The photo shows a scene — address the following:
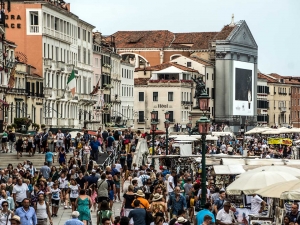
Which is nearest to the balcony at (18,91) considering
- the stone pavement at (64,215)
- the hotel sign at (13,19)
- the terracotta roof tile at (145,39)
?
the hotel sign at (13,19)

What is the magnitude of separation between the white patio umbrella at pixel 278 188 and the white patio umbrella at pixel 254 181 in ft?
4.37

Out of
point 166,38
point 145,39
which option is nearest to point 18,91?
point 145,39

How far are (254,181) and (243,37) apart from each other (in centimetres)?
13301

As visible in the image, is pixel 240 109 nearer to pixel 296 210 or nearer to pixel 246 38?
pixel 246 38

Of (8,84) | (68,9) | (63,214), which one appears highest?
(68,9)

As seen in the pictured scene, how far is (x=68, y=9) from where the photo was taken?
3585 inches

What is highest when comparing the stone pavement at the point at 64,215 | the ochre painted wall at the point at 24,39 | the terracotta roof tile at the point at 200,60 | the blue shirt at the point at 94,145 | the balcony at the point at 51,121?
the terracotta roof tile at the point at 200,60

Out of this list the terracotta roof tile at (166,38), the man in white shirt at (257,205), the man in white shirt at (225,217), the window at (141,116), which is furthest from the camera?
the terracotta roof tile at (166,38)

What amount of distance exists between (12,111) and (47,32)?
13.6m

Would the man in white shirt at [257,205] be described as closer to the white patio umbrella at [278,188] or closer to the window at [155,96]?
the white patio umbrella at [278,188]

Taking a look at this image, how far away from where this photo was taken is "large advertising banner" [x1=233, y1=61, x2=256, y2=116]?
149 metres

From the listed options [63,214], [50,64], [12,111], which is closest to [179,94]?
[50,64]

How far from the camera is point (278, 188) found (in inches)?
965

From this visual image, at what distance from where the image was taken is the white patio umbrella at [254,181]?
26359 mm
